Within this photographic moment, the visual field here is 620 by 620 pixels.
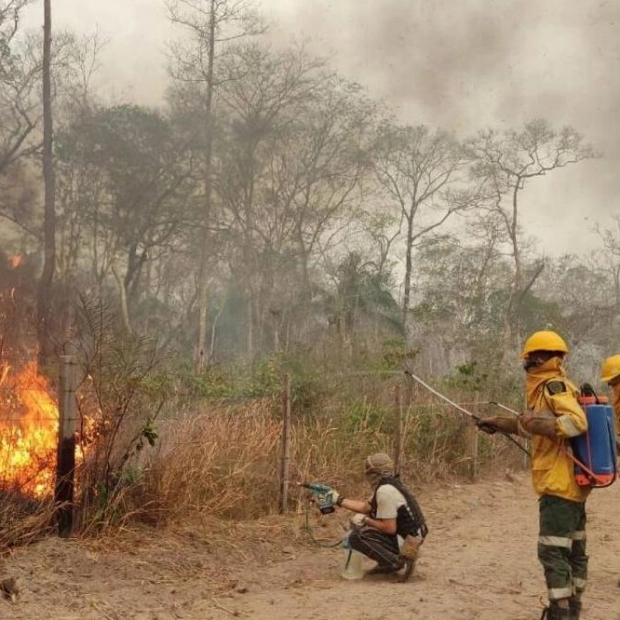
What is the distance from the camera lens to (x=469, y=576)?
6.80 meters

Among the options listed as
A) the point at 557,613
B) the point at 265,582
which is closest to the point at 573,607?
the point at 557,613

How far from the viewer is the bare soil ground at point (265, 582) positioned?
5531mm

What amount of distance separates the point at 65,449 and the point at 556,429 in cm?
394

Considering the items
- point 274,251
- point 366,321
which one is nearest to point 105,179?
point 274,251

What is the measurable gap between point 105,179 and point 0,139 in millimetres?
4016

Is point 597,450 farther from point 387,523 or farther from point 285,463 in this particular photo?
point 285,463

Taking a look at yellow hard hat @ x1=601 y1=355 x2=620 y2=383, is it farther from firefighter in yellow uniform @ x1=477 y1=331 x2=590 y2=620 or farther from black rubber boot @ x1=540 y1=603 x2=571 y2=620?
black rubber boot @ x1=540 y1=603 x2=571 y2=620

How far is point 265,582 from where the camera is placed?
6531 millimetres

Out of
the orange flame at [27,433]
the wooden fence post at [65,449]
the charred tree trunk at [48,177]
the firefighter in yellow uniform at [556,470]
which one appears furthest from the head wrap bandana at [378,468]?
the charred tree trunk at [48,177]

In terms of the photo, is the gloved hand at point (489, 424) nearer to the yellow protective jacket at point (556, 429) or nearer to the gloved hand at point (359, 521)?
the yellow protective jacket at point (556, 429)

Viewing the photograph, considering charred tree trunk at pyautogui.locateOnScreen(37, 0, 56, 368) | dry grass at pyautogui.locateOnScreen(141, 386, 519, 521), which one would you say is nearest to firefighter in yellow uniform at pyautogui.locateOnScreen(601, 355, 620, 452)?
dry grass at pyautogui.locateOnScreen(141, 386, 519, 521)

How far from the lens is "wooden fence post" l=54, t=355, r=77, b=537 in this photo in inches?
251

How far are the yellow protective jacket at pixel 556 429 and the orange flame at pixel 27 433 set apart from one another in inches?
154

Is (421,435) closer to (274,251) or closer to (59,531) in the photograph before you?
(59,531)
